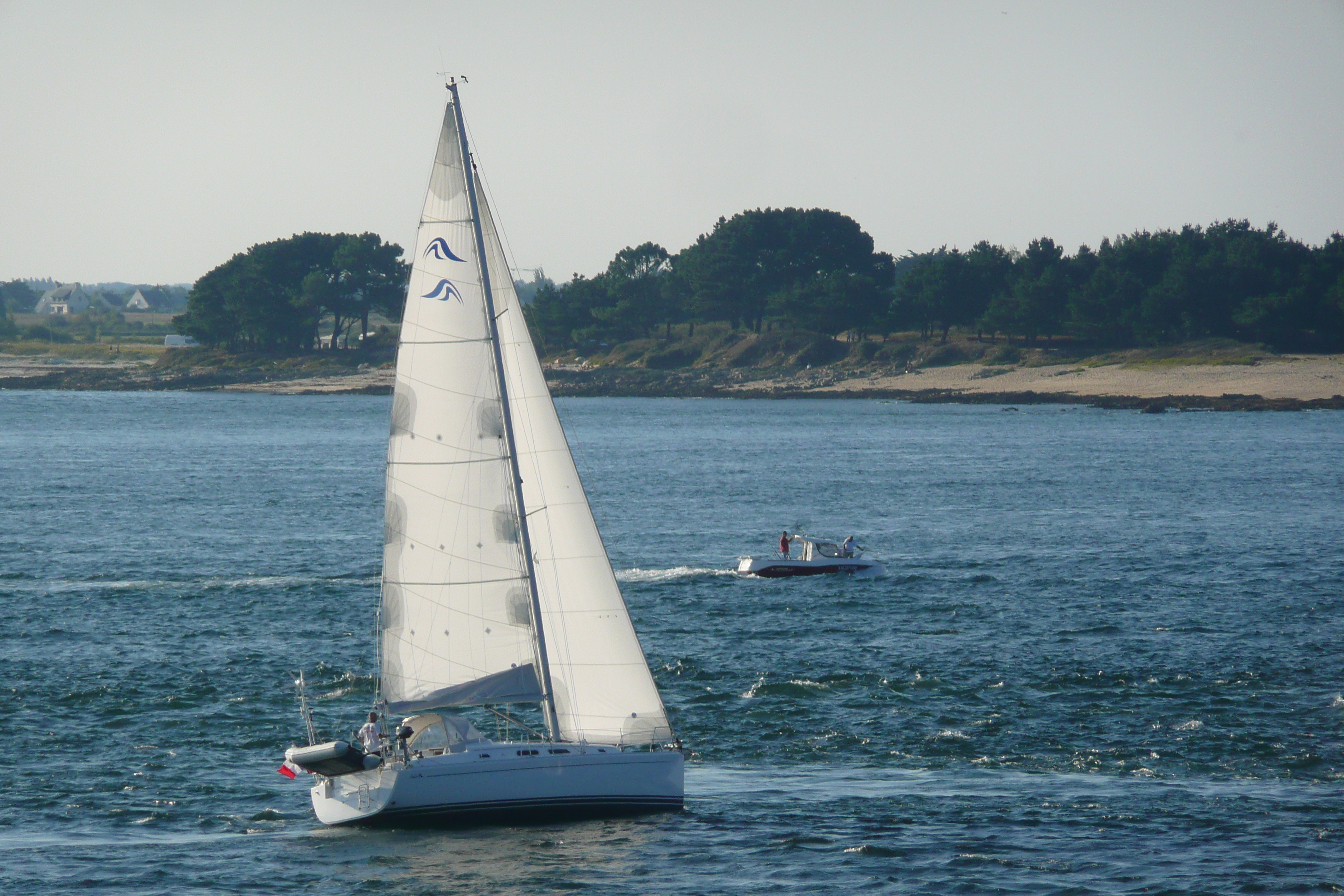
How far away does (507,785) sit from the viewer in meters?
26.3

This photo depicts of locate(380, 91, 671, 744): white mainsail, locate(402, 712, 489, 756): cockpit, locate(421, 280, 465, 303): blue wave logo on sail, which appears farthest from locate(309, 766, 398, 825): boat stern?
locate(421, 280, 465, 303): blue wave logo on sail

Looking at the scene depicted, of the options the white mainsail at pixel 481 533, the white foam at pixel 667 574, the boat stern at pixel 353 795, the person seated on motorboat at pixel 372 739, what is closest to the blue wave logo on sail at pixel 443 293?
the white mainsail at pixel 481 533

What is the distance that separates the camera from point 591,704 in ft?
90.1

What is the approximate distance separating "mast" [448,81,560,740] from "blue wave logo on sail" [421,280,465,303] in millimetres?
510

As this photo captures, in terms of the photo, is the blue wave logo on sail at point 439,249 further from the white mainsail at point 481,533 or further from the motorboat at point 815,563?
the motorboat at point 815,563

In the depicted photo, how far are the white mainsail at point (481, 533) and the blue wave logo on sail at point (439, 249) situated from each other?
0.07 feet

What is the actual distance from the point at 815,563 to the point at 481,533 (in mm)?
33514

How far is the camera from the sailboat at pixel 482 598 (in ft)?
86.7

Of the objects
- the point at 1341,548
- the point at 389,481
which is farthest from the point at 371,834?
the point at 1341,548

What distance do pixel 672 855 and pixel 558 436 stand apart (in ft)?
27.5

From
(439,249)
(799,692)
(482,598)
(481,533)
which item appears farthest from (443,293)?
(799,692)

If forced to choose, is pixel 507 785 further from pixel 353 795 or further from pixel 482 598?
pixel 482 598

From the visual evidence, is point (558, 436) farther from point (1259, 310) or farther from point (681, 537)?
point (1259, 310)

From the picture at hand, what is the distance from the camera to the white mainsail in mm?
26641
